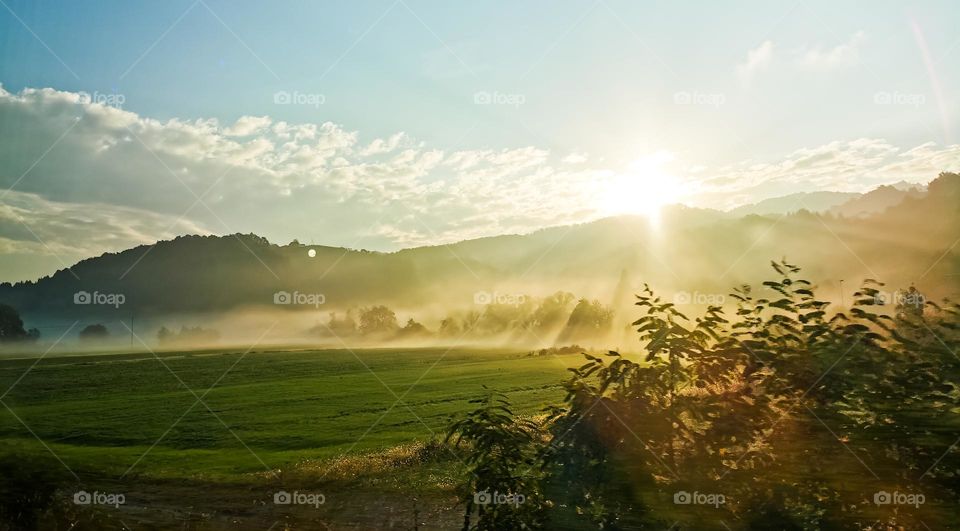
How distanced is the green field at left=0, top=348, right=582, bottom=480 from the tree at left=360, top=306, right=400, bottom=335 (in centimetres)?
8375

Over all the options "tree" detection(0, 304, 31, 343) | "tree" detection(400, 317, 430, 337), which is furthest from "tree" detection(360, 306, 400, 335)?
"tree" detection(0, 304, 31, 343)

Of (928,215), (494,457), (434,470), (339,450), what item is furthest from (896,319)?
(928,215)

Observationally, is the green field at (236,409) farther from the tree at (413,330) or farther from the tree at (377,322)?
the tree at (377,322)

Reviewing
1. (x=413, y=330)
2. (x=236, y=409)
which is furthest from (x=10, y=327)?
(x=236, y=409)

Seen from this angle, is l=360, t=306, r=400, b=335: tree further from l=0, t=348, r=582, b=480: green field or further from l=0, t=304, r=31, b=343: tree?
l=0, t=348, r=582, b=480: green field

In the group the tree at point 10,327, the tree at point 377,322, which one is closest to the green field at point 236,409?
the tree at point 10,327

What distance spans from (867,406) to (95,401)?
7022 centimetres

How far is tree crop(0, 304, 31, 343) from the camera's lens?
14248 cm

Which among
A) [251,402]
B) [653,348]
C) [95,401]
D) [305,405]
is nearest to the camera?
[653,348]

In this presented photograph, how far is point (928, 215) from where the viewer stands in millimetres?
105562

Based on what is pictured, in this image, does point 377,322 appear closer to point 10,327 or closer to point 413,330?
point 413,330

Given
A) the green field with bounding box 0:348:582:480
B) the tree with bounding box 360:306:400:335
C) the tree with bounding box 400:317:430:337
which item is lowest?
the green field with bounding box 0:348:582:480

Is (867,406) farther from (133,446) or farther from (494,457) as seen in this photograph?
(133,446)

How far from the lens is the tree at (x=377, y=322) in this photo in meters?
181
